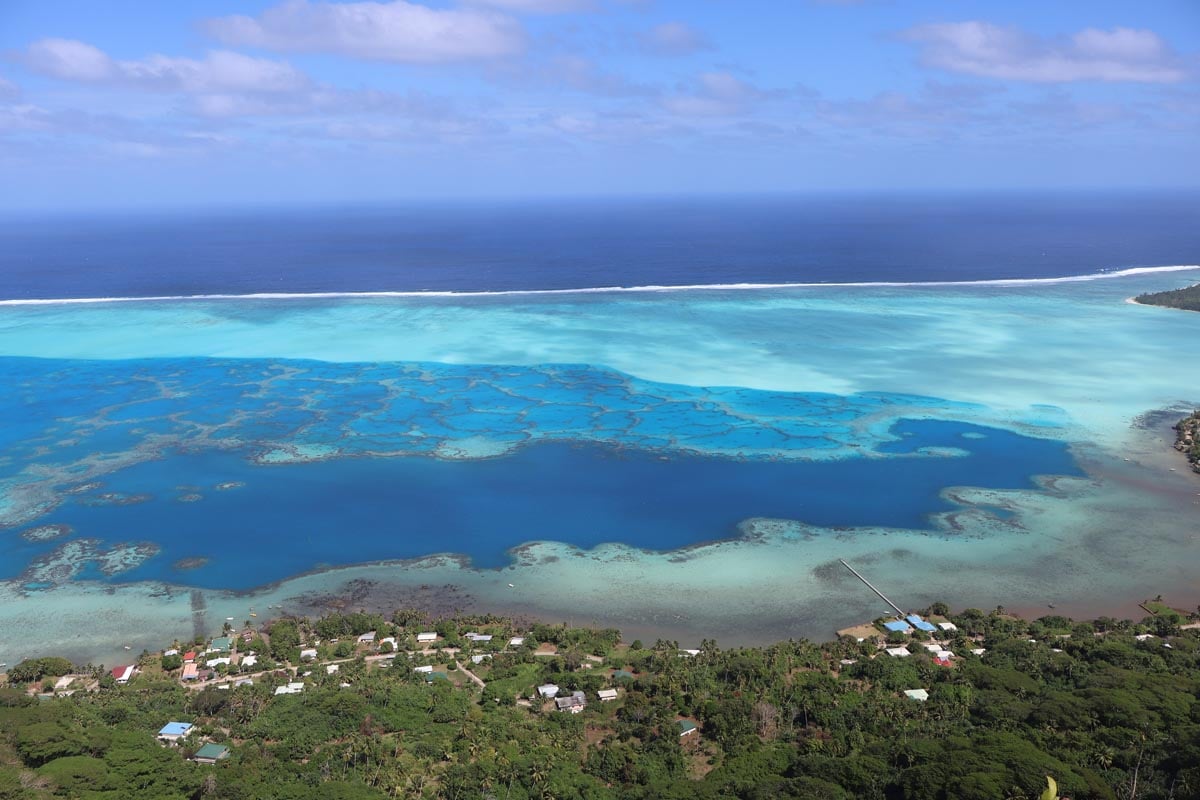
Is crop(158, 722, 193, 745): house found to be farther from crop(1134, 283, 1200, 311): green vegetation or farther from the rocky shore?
crop(1134, 283, 1200, 311): green vegetation

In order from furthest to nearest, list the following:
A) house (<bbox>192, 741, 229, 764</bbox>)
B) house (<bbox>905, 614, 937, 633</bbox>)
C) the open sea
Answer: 1. the open sea
2. house (<bbox>905, 614, 937, 633</bbox>)
3. house (<bbox>192, 741, 229, 764</bbox>)

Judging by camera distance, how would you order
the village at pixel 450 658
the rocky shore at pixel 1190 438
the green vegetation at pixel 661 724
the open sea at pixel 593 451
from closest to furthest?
the green vegetation at pixel 661 724 → the village at pixel 450 658 → the open sea at pixel 593 451 → the rocky shore at pixel 1190 438

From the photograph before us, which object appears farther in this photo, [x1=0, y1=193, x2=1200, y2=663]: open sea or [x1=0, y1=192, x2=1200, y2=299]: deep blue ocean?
[x1=0, y1=192, x2=1200, y2=299]: deep blue ocean

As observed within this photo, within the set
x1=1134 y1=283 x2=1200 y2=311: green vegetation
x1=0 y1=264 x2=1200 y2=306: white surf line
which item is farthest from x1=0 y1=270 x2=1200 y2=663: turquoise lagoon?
x1=0 y1=264 x2=1200 y2=306: white surf line

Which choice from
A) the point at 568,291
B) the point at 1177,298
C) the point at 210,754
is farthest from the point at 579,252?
the point at 210,754

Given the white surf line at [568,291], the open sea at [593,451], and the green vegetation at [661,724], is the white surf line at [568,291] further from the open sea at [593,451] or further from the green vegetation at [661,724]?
the green vegetation at [661,724]

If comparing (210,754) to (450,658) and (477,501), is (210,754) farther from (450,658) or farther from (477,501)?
(477,501)

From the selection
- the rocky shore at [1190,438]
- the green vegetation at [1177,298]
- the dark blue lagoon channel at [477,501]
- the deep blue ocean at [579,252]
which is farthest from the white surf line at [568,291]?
the dark blue lagoon channel at [477,501]
